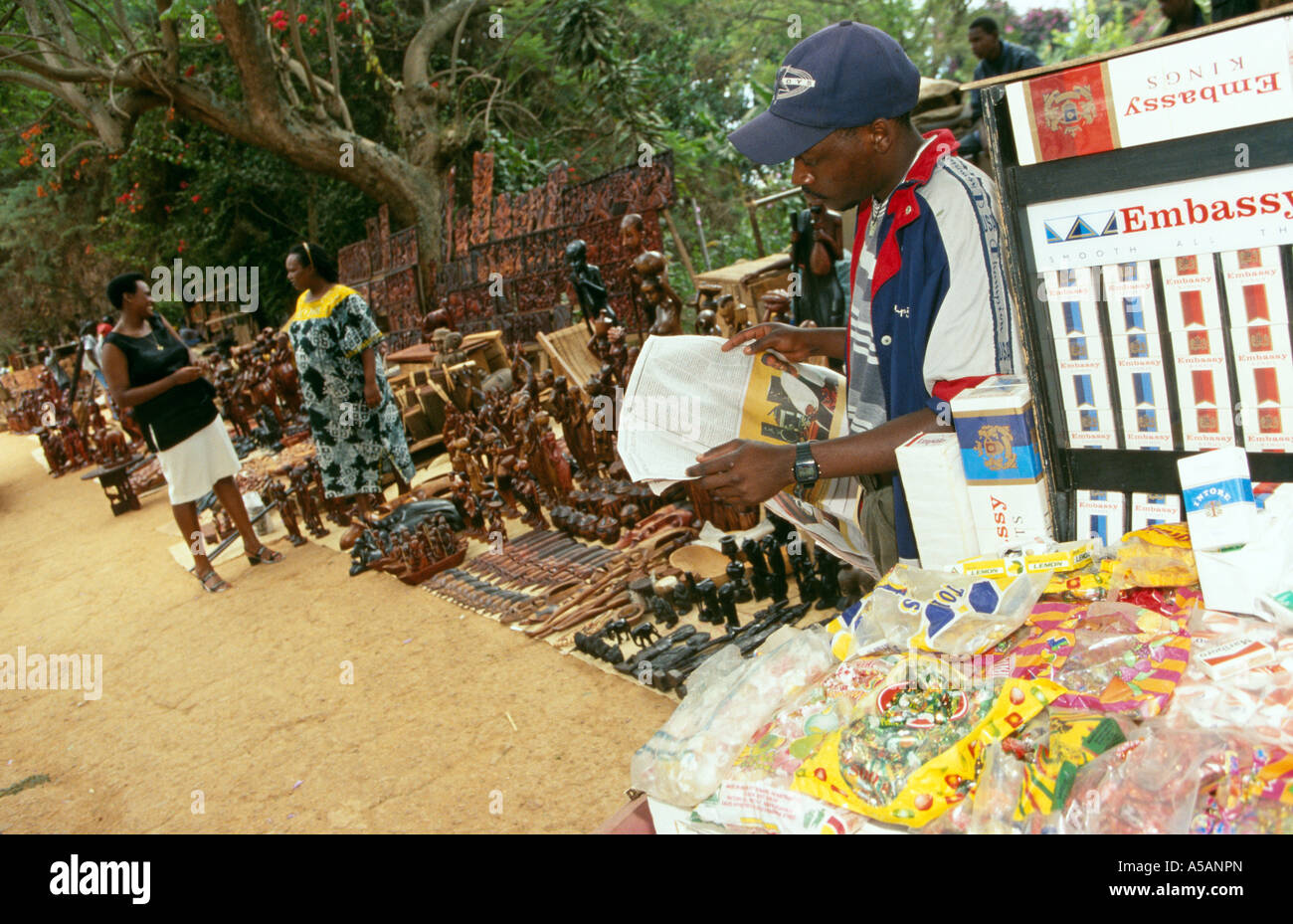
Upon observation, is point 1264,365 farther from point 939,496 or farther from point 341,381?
point 341,381

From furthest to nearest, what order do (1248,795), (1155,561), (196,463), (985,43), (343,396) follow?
(985,43)
(343,396)
(196,463)
(1155,561)
(1248,795)

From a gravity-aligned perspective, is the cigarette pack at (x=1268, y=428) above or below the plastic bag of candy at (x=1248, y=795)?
above

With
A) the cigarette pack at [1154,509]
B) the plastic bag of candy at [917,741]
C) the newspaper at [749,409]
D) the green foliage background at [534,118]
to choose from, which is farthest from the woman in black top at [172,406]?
the green foliage background at [534,118]

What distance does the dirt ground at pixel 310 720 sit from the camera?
305cm

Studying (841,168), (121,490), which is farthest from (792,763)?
(121,490)

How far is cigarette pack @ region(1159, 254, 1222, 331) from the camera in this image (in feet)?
4.90

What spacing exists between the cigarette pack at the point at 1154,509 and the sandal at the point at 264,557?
583 cm

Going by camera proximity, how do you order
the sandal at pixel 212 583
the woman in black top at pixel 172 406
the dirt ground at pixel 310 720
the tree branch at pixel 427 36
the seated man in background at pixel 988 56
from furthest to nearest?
the tree branch at pixel 427 36, the seated man in background at pixel 988 56, the sandal at pixel 212 583, the woman in black top at pixel 172 406, the dirt ground at pixel 310 720

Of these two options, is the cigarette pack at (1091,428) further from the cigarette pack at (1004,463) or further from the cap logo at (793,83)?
the cap logo at (793,83)

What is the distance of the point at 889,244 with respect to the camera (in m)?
1.87

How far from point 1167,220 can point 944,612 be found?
747 millimetres

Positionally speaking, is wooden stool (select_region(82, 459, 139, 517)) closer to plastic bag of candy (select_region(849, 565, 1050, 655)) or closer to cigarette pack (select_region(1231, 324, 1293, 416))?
plastic bag of candy (select_region(849, 565, 1050, 655))

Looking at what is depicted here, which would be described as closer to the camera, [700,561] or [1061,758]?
[1061,758]

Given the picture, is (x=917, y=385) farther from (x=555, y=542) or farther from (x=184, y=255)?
(x=184, y=255)
